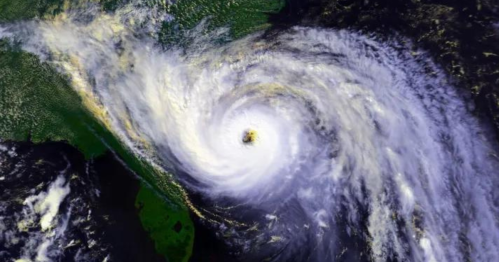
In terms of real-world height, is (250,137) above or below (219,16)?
below

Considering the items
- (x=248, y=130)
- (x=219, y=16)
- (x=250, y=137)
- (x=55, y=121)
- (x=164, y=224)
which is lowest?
(x=164, y=224)

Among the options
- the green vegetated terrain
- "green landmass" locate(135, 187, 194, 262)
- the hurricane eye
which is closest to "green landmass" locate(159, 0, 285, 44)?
the green vegetated terrain

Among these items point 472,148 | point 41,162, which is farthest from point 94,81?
point 472,148

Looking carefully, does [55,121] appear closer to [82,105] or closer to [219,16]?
[82,105]

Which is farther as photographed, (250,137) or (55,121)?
(55,121)

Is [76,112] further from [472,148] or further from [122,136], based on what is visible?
[472,148]

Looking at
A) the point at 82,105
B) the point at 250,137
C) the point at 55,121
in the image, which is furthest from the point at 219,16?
the point at 55,121

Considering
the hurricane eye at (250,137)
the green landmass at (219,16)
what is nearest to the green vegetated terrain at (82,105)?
the green landmass at (219,16)

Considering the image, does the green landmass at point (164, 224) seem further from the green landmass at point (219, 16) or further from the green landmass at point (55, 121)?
the green landmass at point (219, 16)
